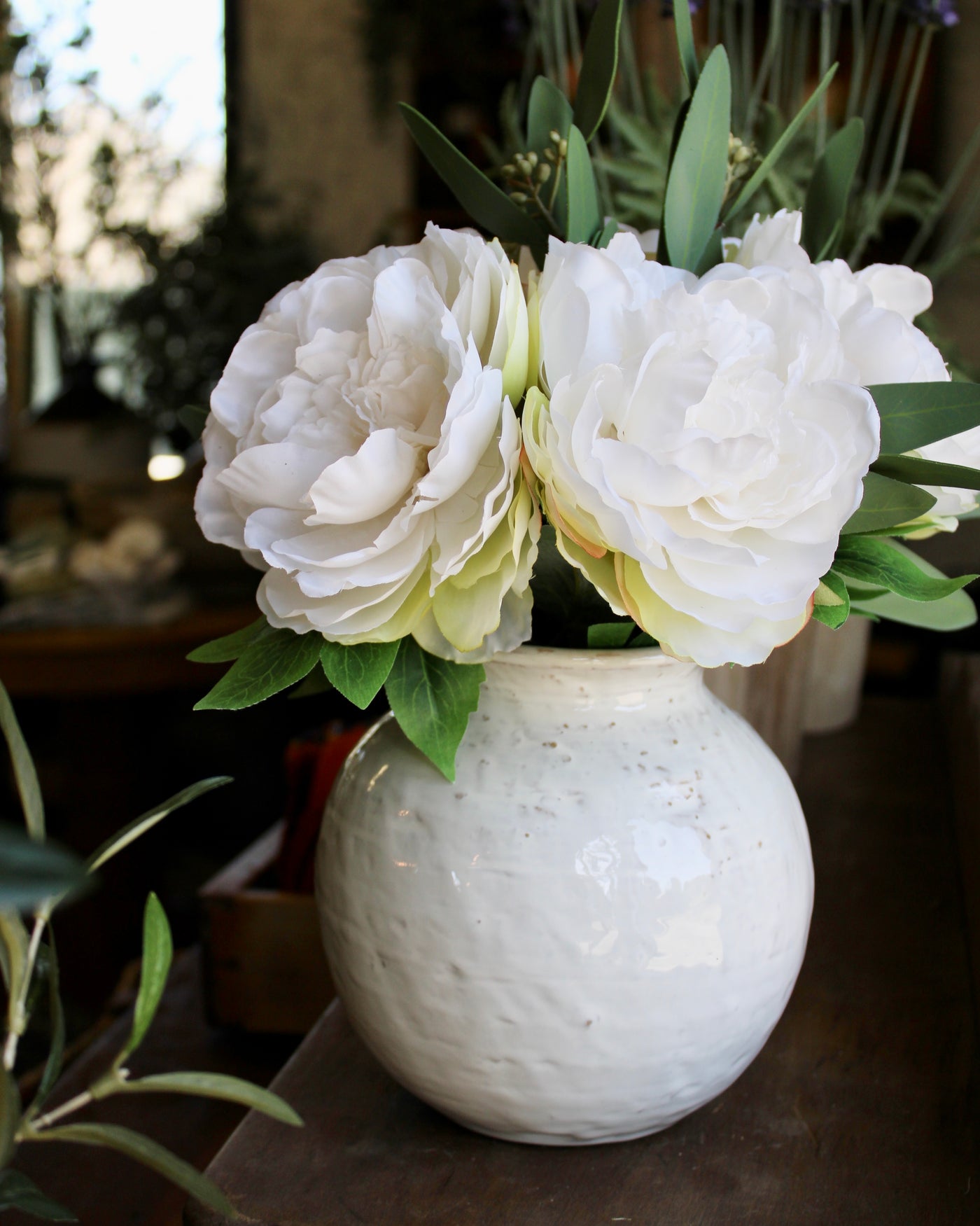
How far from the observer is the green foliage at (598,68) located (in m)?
0.46

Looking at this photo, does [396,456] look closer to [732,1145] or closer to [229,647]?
[229,647]

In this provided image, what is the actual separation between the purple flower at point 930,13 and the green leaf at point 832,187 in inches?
19.6

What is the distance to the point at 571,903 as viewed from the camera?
1.45 ft

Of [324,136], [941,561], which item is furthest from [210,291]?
[941,561]

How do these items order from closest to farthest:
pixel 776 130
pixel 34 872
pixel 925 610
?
pixel 34 872, pixel 925 610, pixel 776 130

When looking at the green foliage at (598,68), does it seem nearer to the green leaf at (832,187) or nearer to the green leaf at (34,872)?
the green leaf at (832,187)

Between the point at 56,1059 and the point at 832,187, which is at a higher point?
the point at 832,187

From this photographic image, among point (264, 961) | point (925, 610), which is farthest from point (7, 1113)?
point (264, 961)

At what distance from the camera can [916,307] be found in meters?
0.49

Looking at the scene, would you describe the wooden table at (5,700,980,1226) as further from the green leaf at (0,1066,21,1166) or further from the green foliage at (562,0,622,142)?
the green foliage at (562,0,622,142)

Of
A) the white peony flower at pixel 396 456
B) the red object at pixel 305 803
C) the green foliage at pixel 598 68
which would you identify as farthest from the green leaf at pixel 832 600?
the red object at pixel 305 803

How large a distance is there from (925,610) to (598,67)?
0.29 m

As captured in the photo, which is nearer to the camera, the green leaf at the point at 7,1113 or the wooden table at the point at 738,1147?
the green leaf at the point at 7,1113

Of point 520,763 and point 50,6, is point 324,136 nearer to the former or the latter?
point 50,6
